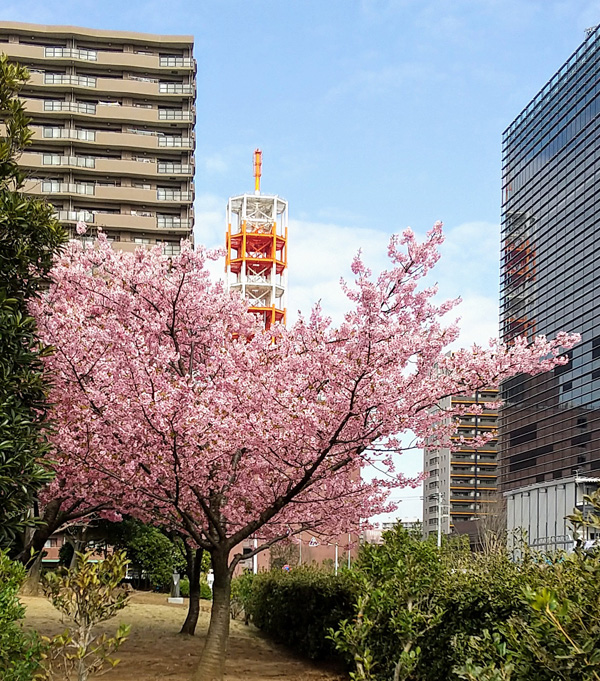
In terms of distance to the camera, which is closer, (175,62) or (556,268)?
(175,62)

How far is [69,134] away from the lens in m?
62.6

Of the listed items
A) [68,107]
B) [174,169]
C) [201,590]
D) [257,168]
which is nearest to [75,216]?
[174,169]

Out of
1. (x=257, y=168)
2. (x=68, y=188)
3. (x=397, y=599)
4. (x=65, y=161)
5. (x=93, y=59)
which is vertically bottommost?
(x=397, y=599)

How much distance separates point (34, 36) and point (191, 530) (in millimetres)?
62945

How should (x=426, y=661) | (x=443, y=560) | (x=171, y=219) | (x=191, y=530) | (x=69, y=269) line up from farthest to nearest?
(x=171, y=219) < (x=69, y=269) < (x=191, y=530) < (x=443, y=560) < (x=426, y=661)

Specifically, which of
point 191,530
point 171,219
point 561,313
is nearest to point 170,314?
point 191,530

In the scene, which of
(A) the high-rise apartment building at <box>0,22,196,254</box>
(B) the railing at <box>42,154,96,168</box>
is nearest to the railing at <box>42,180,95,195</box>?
(A) the high-rise apartment building at <box>0,22,196,254</box>

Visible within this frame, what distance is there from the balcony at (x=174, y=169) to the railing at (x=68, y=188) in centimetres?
504

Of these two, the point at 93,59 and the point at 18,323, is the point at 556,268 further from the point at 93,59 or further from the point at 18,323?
the point at 18,323

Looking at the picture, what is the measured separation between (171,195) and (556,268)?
42.4m

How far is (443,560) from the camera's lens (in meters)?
11.5

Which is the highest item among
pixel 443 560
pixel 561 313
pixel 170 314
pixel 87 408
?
pixel 561 313

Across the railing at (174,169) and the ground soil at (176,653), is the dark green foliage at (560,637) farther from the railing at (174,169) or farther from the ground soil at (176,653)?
the railing at (174,169)

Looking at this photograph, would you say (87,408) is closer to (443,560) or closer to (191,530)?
(191,530)
